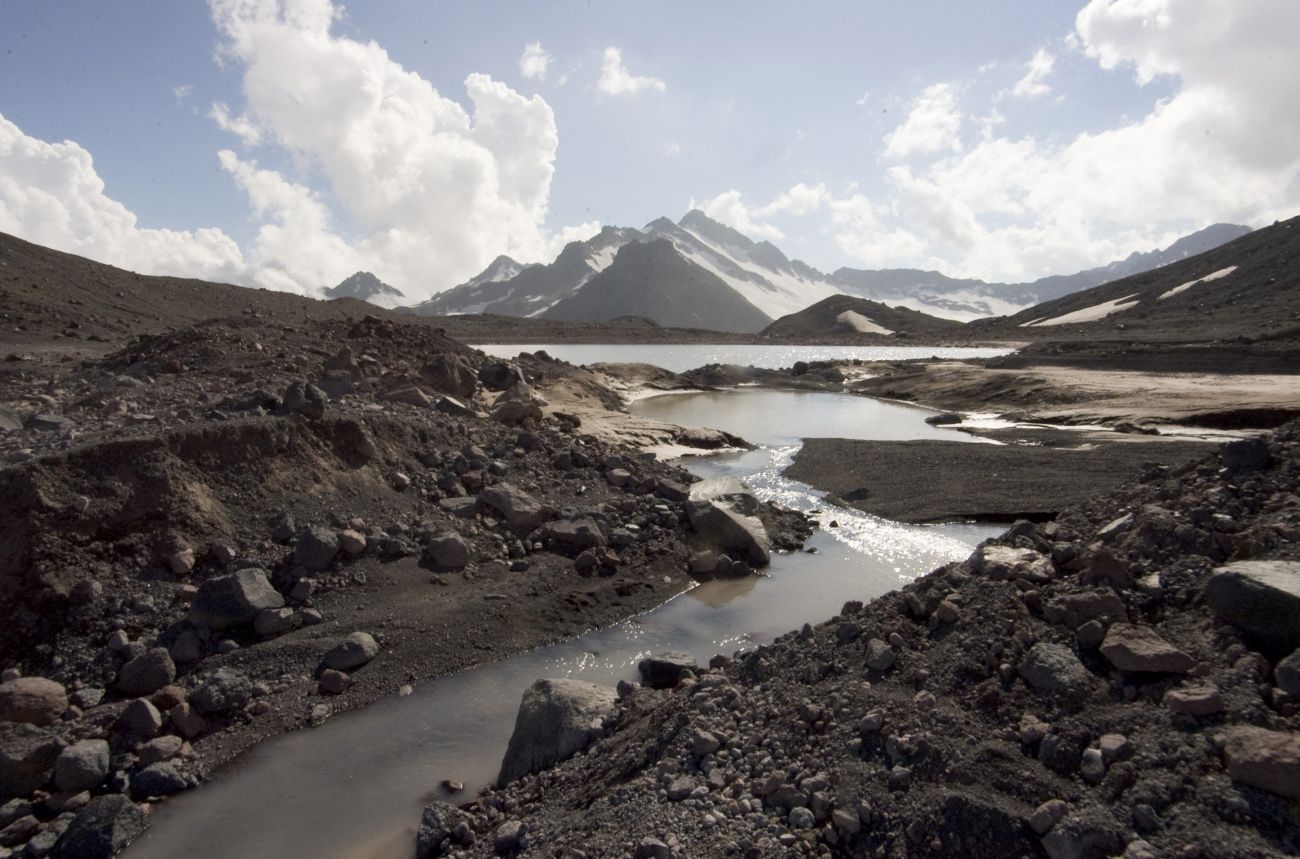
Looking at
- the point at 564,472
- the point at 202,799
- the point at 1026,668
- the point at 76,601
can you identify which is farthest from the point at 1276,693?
the point at 564,472

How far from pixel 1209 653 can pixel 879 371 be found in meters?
60.4

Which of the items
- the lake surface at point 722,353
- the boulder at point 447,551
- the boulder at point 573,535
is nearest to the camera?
the boulder at point 447,551

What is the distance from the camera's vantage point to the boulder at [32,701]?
7398mm

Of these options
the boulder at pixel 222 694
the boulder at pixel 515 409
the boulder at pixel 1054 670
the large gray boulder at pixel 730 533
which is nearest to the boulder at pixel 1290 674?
the boulder at pixel 1054 670

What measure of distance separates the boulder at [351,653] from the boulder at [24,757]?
2.56 metres

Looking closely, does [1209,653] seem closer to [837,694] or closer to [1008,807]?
[1008,807]

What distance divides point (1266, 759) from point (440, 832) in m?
5.52

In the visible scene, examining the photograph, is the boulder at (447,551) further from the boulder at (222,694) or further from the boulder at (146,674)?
the boulder at (146,674)

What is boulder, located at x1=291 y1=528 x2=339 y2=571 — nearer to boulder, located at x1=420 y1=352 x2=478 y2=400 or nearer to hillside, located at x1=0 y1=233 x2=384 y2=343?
boulder, located at x1=420 y1=352 x2=478 y2=400

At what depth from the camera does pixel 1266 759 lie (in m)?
3.98

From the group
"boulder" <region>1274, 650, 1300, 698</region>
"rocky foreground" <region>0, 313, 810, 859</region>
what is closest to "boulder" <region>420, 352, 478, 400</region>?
"rocky foreground" <region>0, 313, 810, 859</region>

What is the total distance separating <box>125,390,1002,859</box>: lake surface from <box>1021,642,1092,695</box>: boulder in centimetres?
483

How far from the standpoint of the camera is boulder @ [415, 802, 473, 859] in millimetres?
6008

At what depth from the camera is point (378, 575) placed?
10.8 metres
